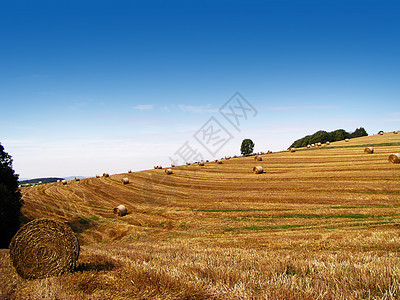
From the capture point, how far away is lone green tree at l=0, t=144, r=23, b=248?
657 inches

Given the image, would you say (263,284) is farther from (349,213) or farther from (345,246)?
Answer: (349,213)

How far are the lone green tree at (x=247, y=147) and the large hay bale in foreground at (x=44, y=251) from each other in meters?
106

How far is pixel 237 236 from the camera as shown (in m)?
14.2

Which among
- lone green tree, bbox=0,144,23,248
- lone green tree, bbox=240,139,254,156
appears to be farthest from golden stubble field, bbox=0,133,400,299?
lone green tree, bbox=240,139,254,156

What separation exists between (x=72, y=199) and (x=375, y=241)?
34.6m

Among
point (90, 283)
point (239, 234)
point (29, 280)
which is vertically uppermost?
point (90, 283)

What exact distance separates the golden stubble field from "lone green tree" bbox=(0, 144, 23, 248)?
489 cm

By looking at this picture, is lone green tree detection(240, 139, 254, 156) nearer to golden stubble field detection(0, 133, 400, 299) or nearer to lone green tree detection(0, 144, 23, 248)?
golden stubble field detection(0, 133, 400, 299)

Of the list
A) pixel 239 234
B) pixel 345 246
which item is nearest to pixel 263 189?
pixel 239 234

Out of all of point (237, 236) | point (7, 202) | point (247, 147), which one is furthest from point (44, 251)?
point (247, 147)

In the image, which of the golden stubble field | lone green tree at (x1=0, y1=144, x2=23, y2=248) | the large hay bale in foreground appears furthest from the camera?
lone green tree at (x1=0, y1=144, x2=23, y2=248)

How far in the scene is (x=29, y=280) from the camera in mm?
6469

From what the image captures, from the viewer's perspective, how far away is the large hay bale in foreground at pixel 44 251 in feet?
21.9

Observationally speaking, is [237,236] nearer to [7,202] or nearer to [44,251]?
[44,251]
